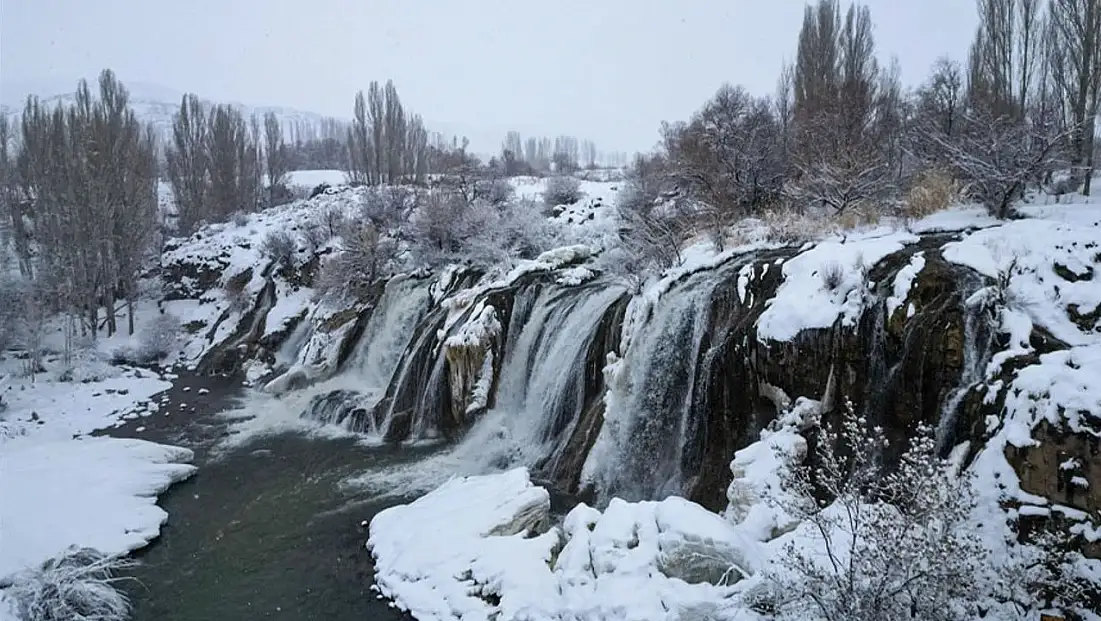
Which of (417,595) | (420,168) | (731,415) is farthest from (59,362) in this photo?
(420,168)

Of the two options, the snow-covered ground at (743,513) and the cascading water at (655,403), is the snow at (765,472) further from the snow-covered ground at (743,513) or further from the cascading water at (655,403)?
the cascading water at (655,403)

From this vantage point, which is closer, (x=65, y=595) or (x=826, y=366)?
(x=65, y=595)

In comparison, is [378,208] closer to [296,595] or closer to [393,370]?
[393,370]

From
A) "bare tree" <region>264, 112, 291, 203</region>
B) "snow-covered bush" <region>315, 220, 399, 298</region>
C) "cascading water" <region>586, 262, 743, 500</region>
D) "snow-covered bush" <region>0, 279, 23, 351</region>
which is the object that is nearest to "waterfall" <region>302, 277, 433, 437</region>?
"snow-covered bush" <region>315, 220, 399, 298</region>

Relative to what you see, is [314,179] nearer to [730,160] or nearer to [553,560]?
[730,160]

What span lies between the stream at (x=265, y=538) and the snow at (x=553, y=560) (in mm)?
544

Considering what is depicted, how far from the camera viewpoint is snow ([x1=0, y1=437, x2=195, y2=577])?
A: 9547 millimetres

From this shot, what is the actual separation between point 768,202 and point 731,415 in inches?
362

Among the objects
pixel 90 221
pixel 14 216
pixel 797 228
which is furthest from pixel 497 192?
pixel 14 216

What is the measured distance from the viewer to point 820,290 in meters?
9.35

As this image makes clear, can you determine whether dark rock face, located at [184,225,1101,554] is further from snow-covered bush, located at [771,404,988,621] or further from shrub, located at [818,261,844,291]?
snow-covered bush, located at [771,404,988,621]

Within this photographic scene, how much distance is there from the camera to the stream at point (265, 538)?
323 inches

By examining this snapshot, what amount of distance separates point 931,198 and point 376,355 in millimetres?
13918

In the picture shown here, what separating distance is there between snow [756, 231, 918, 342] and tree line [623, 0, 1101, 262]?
10.6 ft
